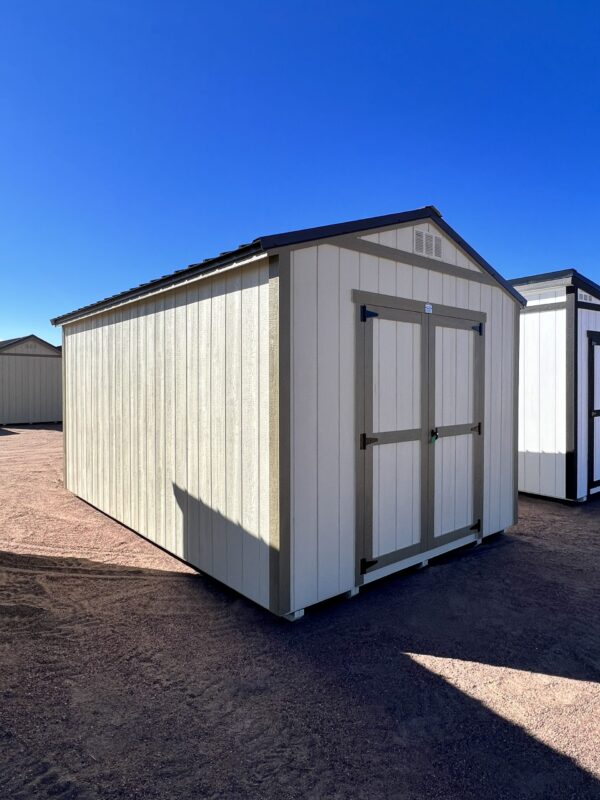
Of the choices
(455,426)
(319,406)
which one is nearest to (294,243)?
(319,406)

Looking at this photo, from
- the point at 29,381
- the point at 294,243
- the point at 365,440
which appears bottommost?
the point at 365,440

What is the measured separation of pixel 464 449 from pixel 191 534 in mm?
2479

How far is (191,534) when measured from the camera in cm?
376

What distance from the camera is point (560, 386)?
5.94 metres

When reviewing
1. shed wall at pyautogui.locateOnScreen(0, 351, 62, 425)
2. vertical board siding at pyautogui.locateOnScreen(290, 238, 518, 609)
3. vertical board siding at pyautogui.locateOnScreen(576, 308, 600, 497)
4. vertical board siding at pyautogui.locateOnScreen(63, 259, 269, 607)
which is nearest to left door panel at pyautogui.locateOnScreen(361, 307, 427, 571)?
vertical board siding at pyautogui.locateOnScreen(290, 238, 518, 609)

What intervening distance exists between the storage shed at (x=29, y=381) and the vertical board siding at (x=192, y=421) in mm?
12806

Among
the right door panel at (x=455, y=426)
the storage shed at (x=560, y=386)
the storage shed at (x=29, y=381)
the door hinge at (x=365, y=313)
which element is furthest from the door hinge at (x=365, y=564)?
the storage shed at (x=29, y=381)

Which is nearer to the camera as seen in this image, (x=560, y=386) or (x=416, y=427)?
(x=416, y=427)

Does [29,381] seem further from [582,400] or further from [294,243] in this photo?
[582,400]

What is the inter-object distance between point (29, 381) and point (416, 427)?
1651cm

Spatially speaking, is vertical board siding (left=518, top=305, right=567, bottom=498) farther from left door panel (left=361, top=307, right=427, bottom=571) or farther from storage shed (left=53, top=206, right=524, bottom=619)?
left door panel (left=361, top=307, right=427, bottom=571)

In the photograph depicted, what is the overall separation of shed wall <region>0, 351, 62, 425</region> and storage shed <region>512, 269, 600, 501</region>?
1598 cm

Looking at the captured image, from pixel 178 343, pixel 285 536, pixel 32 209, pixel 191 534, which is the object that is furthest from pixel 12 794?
pixel 32 209

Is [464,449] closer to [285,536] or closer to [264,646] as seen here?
[285,536]
